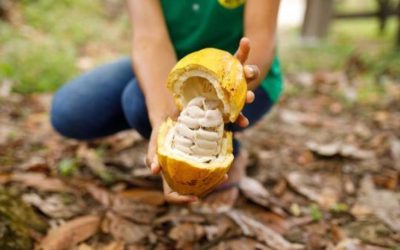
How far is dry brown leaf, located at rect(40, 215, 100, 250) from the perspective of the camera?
1.59 m

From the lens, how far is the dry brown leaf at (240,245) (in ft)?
5.61

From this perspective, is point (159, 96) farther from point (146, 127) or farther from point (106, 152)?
point (106, 152)

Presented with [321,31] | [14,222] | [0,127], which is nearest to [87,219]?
[14,222]

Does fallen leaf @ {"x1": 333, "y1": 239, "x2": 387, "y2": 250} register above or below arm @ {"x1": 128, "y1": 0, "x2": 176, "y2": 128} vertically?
below

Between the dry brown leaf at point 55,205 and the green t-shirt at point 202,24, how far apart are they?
2.40 ft

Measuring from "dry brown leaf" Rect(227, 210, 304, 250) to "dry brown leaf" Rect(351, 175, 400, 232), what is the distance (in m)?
0.37

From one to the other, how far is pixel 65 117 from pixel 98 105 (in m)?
0.15

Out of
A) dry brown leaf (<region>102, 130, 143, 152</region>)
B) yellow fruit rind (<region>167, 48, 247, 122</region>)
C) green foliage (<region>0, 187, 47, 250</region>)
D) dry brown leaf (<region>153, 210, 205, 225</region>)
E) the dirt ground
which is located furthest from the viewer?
dry brown leaf (<region>102, 130, 143, 152</region>)

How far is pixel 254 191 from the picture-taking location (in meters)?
2.07

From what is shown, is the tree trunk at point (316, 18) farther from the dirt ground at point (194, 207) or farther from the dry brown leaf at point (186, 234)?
the dry brown leaf at point (186, 234)

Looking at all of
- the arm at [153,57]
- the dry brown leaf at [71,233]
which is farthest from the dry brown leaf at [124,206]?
the arm at [153,57]

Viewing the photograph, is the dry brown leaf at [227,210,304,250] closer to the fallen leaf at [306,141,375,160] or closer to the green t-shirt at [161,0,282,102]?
the green t-shirt at [161,0,282,102]

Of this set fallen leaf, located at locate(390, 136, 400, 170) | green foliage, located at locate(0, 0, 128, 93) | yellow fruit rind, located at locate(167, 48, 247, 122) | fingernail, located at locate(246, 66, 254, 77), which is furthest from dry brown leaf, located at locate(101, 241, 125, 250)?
green foliage, located at locate(0, 0, 128, 93)

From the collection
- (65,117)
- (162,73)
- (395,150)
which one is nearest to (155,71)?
(162,73)
